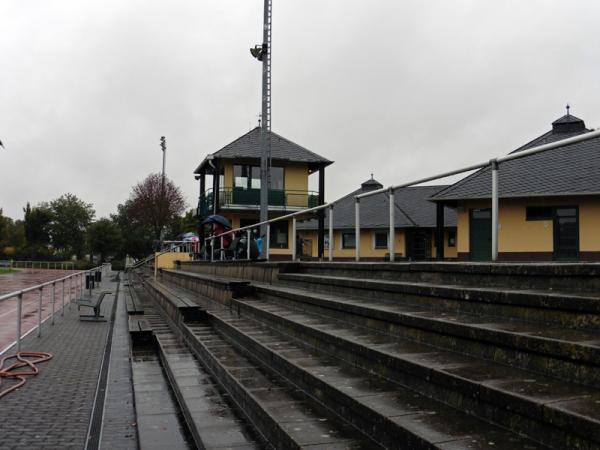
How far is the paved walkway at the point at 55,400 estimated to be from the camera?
495 cm

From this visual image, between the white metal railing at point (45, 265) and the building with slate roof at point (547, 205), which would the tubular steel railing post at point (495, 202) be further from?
the white metal railing at point (45, 265)

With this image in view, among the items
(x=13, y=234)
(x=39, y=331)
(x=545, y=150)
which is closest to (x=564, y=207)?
(x=545, y=150)

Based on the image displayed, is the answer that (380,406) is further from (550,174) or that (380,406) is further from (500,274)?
(550,174)

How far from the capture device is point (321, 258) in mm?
9836

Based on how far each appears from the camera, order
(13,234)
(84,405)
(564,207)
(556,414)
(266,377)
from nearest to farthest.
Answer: (556,414), (564,207), (266,377), (84,405), (13,234)

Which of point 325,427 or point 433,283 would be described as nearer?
point 325,427

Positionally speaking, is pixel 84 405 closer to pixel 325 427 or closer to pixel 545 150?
pixel 325 427

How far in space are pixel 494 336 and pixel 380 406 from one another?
81 cm

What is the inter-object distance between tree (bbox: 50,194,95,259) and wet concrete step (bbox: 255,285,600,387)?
333 ft

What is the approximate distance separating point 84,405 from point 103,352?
3.92 m

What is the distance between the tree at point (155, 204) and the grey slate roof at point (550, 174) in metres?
47.8

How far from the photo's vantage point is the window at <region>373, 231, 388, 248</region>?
7809 mm

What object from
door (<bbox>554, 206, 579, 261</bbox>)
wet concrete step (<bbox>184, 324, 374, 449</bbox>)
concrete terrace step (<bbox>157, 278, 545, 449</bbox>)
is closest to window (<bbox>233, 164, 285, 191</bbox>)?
wet concrete step (<bbox>184, 324, 374, 449</bbox>)

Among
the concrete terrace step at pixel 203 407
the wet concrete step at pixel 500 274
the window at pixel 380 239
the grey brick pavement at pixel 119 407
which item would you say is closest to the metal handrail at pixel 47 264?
the grey brick pavement at pixel 119 407
